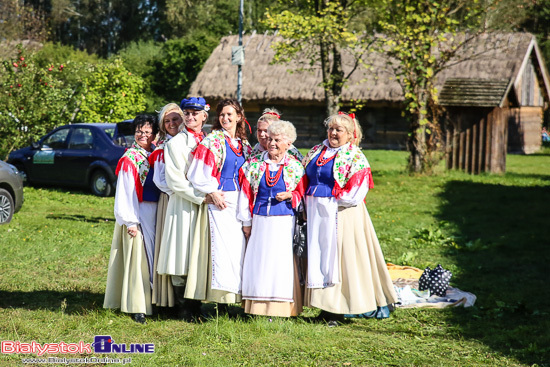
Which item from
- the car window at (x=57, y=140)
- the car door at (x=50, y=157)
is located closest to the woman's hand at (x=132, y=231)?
the car door at (x=50, y=157)

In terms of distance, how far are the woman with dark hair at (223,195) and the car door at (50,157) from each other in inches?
399

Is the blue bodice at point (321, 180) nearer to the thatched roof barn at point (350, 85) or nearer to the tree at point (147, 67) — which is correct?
the thatched roof barn at point (350, 85)

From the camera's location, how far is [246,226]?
5871 mm

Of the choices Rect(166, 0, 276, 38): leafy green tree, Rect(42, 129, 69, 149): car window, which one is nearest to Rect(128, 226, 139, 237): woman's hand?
Rect(42, 129, 69, 149): car window

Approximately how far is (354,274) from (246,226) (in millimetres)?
995

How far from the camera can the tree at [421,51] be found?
16562 millimetres

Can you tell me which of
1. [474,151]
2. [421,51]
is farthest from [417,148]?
[421,51]

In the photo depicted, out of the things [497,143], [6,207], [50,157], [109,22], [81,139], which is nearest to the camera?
[6,207]

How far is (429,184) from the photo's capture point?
16266mm

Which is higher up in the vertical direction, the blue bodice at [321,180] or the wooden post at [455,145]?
the wooden post at [455,145]

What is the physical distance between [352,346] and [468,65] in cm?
2516

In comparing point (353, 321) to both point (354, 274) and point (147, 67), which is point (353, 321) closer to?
point (354, 274)

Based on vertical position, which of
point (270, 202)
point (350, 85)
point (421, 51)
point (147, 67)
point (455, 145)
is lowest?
point (270, 202)

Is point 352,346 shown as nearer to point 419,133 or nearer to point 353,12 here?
point 419,133
